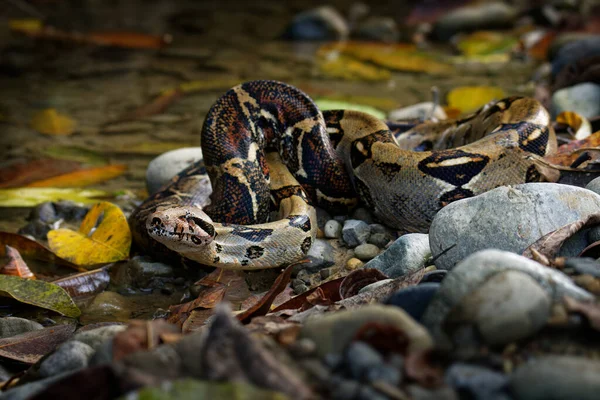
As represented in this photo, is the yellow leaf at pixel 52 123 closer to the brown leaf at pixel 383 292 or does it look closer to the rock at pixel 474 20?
the brown leaf at pixel 383 292

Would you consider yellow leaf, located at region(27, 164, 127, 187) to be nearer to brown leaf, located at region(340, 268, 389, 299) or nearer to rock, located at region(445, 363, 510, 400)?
brown leaf, located at region(340, 268, 389, 299)

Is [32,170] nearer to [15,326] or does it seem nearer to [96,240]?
[96,240]

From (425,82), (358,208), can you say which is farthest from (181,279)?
(425,82)

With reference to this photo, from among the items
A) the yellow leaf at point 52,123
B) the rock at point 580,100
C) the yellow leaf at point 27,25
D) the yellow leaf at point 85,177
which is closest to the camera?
the yellow leaf at point 85,177

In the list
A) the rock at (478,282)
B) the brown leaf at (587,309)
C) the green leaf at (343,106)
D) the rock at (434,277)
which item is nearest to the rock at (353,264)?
the rock at (434,277)

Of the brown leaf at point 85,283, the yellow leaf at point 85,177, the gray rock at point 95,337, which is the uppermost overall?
the gray rock at point 95,337

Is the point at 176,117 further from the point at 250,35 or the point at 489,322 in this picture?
the point at 489,322

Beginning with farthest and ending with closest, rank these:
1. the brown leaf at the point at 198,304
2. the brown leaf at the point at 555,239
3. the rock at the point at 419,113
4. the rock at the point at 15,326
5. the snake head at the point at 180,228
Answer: the rock at the point at 419,113
the snake head at the point at 180,228
the brown leaf at the point at 198,304
the rock at the point at 15,326
the brown leaf at the point at 555,239

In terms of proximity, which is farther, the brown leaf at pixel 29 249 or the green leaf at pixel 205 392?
the brown leaf at pixel 29 249
